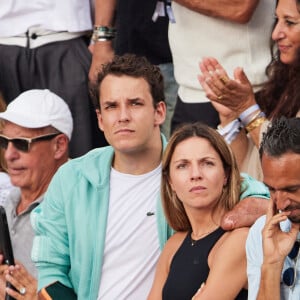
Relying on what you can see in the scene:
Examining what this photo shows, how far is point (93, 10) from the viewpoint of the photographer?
816cm

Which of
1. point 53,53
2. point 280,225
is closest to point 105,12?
point 53,53

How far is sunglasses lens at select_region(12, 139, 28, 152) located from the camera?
7.33 m

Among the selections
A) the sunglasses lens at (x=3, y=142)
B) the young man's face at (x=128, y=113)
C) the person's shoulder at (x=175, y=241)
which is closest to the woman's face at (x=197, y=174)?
the person's shoulder at (x=175, y=241)

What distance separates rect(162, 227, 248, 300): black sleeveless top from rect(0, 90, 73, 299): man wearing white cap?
1604 mm

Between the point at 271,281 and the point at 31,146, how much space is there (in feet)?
8.62

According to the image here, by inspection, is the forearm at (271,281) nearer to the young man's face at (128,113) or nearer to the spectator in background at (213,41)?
the young man's face at (128,113)

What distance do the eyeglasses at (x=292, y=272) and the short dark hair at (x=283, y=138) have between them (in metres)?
0.38

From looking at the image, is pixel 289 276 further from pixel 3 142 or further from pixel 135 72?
pixel 3 142

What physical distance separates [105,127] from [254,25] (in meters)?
1.13

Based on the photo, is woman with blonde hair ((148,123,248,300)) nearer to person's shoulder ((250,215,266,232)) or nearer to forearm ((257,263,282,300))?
person's shoulder ((250,215,266,232))

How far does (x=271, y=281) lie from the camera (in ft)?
16.6

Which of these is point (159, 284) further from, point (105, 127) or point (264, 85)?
point (264, 85)

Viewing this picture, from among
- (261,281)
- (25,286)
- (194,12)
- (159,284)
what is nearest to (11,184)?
(25,286)

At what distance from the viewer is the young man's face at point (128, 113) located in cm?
620
